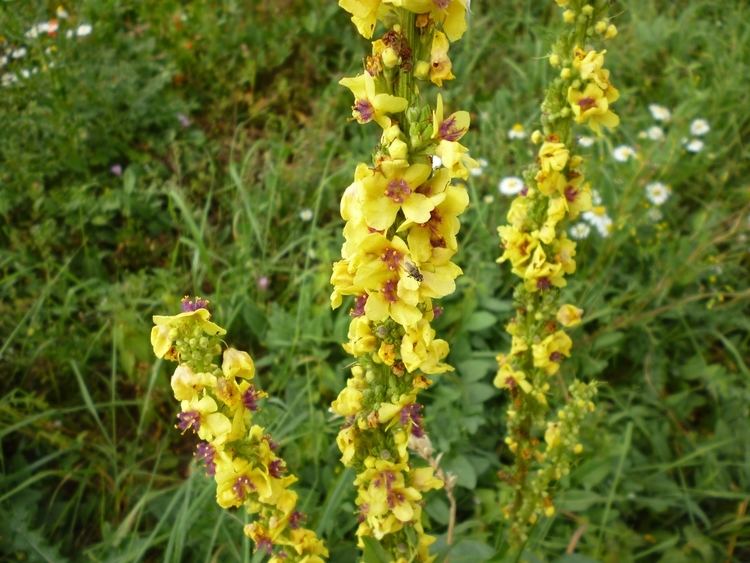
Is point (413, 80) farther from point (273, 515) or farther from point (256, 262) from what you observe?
point (256, 262)

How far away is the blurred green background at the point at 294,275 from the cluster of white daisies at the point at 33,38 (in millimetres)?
24

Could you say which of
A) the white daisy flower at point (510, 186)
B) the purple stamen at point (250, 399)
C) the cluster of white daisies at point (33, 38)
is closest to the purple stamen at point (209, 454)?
the purple stamen at point (250, 399)

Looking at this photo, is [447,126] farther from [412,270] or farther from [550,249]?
[550,249]

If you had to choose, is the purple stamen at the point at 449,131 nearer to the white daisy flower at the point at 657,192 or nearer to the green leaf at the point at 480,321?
the green leaf at the point at 480,321

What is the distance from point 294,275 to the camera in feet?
10.8

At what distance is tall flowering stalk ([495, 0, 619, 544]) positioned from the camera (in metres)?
1.76

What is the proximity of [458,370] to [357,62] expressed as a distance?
257cm

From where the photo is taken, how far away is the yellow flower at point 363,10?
3.60 feet

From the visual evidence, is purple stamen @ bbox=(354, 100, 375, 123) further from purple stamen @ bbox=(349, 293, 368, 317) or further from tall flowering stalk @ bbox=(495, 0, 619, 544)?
tall flowering stalk @ bbox=(495, 0, 619, 544)

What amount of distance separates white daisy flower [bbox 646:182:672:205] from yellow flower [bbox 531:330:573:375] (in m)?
1.97

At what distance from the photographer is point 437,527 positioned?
2654mm

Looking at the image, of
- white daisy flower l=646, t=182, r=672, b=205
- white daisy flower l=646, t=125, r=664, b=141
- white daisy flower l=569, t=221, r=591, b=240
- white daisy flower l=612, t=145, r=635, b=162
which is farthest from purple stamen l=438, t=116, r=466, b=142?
white daisy flower l=646, t=125, r=664, b=141

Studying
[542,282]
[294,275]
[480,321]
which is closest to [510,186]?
[480,321]

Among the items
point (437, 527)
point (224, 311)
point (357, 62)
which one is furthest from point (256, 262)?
point (357, 62)
